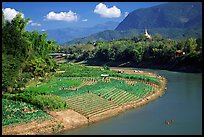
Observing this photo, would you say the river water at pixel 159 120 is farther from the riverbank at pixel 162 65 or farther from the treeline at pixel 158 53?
the treeline at pixel 158 53

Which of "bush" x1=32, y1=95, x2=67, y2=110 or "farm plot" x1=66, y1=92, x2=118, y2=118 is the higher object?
"bush" x1=32, y1=95, x2=67, y2=110

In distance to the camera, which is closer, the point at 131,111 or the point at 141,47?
the point at 131,111

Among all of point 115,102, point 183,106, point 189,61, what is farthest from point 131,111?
point 189,61

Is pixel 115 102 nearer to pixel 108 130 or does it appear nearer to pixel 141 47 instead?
pixel 108 130

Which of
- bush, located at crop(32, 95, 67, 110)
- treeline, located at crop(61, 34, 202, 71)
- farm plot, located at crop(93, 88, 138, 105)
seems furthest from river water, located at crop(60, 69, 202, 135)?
treeline, located at crop(61, 34, 202, 71)

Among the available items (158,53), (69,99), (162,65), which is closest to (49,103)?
(69,99)

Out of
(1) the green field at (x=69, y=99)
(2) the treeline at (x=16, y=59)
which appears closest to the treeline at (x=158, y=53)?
(1) the green field at (x=69, y=99)

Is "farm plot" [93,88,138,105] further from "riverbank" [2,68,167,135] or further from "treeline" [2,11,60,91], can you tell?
"treeline" [2,11,60,91]
